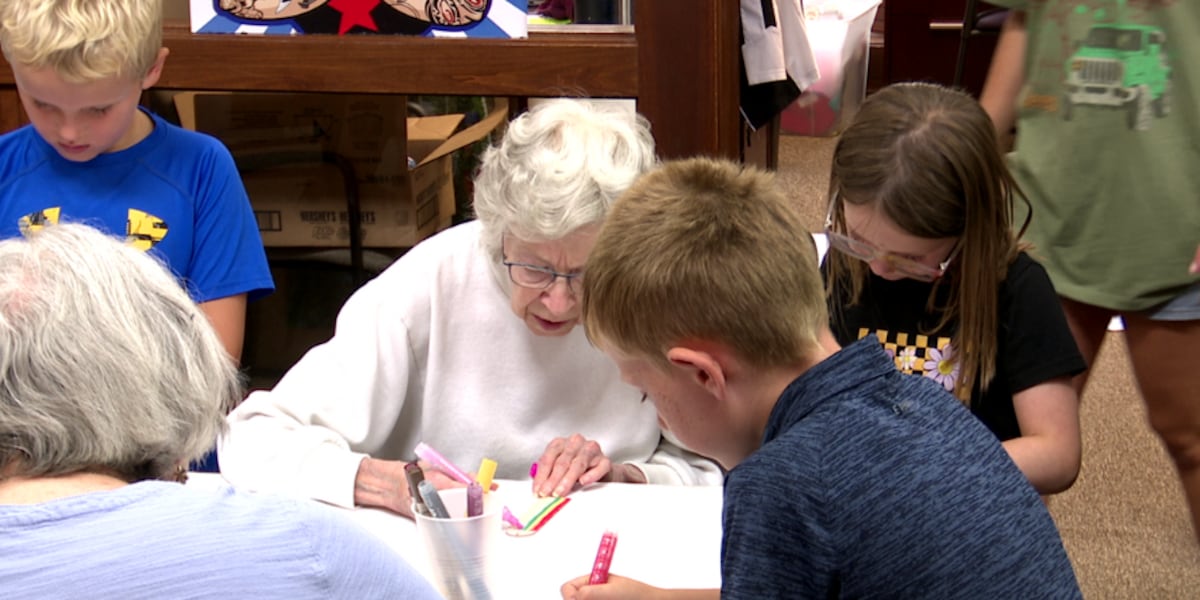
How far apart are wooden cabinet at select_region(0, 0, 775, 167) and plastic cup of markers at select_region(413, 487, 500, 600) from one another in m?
1.20

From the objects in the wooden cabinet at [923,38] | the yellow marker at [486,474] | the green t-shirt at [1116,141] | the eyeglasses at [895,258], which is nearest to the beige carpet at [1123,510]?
the green t-shirt at [1116,141]

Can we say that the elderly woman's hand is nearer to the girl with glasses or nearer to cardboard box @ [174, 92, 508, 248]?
the girl with glasses

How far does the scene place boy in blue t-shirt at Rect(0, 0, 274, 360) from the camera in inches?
77.0

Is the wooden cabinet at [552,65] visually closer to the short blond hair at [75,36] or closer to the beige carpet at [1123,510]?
the short blond hair at [75,36]

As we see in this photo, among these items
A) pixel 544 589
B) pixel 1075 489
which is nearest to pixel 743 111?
pixel 1075 489

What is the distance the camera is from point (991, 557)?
107cm

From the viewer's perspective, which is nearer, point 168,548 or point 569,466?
point 168,548

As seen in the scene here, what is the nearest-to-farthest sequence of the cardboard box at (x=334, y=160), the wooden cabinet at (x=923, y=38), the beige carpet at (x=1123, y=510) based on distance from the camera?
the cardboard box at (x=334, y=160), the beige carpet at (x=1123, y=510), the wooden cabinet at (x=923, y=38)

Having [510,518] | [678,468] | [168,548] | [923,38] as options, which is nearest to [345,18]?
[678,468]

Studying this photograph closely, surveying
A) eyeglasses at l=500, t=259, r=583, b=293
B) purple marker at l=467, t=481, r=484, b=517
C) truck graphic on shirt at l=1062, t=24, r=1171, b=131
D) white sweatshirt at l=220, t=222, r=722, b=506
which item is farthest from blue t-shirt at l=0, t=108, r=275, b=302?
truck graphic on shirt at l=1062, t=24, r=1171, b=131

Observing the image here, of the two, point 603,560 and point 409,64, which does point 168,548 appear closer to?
point 603,560

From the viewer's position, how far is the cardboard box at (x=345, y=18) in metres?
2.42

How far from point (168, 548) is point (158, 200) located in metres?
1.31

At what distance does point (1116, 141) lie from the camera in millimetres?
1967
